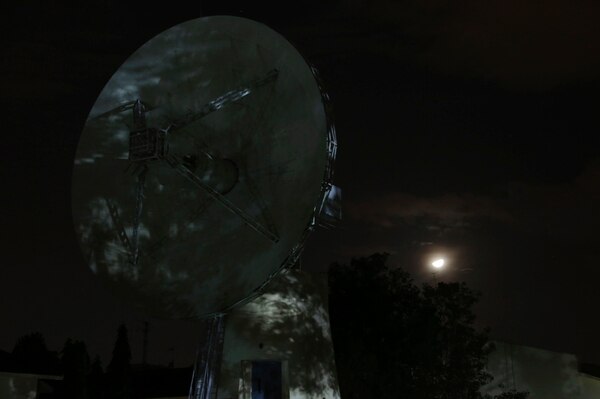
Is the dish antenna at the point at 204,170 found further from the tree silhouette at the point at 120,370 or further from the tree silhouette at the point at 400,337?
the tree silhouette at the point at 120,370

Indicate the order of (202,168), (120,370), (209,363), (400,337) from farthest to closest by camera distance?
(120,370), (400,337), (209,363), (202,168)

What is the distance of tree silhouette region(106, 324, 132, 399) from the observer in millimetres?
36875

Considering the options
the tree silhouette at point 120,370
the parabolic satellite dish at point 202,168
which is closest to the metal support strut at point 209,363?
the parabolic satellite dish at point 202,168

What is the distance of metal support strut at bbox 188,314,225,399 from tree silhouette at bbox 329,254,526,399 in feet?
33.2

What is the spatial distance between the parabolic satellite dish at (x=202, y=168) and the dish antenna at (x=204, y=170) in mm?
29

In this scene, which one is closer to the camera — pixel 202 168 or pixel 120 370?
pixel 202 168

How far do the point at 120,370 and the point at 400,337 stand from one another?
49.0 feet

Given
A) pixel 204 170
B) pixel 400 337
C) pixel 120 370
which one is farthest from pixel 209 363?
pixel 120 370

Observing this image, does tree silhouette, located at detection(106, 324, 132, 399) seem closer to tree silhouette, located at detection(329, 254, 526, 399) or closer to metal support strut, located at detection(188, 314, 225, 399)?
tree silhouette, located at detection(329, 254, 526, 399)

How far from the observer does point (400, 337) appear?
31.9 meters

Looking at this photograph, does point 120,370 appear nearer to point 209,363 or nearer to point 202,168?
point 209,363

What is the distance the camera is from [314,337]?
20.9 meters

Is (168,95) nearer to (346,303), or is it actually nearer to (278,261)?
(278,261)

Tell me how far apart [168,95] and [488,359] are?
20091 mm
